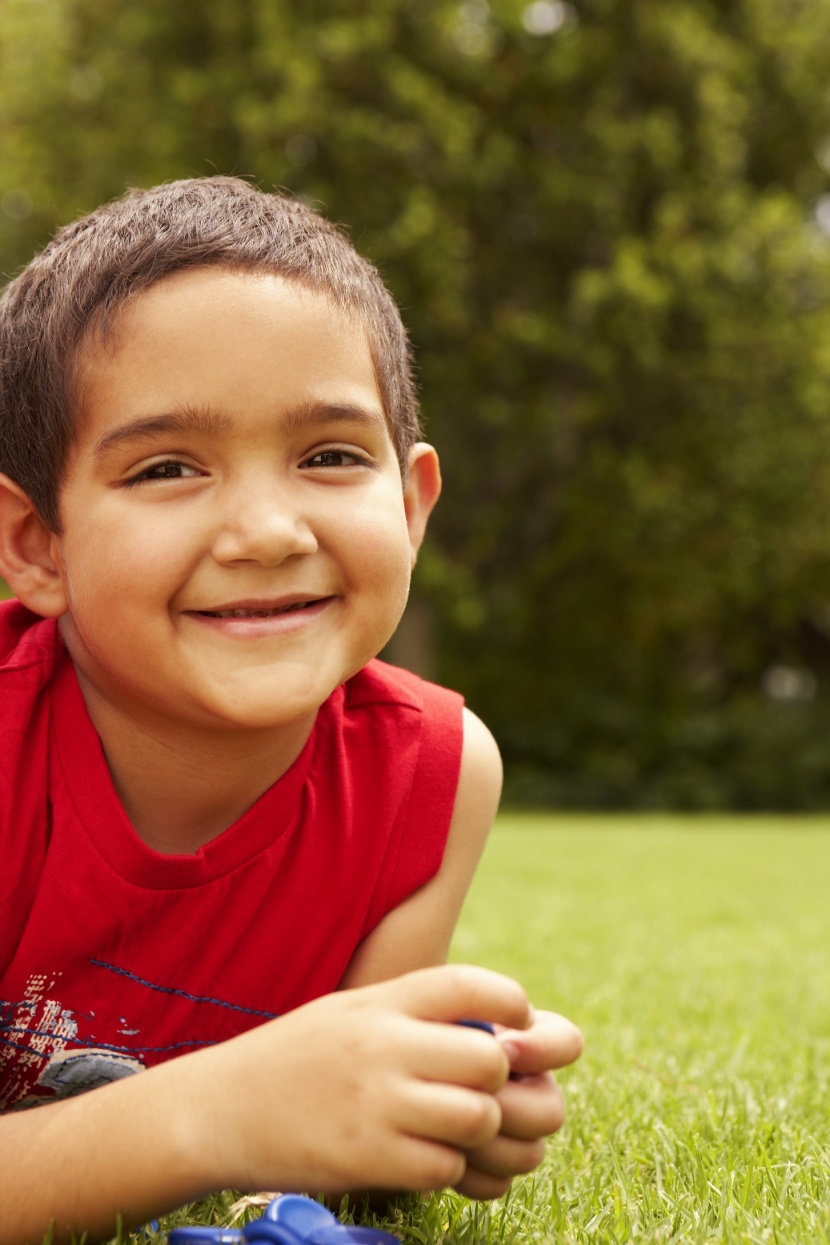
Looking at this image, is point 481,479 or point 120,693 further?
point 481,479

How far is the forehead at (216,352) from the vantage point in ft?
5.87

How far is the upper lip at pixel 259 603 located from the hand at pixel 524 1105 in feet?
2.11

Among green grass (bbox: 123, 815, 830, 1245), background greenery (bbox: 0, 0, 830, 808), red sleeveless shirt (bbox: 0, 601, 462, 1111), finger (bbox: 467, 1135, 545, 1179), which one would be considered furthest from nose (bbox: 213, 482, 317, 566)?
background greenery (bbox: 0, 0, 830, 808)

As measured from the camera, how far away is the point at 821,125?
18375mm

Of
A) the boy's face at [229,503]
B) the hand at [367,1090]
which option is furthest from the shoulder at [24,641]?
the hand at [367,1090]

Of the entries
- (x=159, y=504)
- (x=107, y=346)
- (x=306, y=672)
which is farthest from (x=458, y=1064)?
(x=107, y=346)

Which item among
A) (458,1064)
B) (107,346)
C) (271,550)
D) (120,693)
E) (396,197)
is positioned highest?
(396,197)

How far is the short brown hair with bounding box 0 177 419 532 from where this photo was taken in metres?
1.92

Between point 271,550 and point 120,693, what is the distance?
39 centimetres

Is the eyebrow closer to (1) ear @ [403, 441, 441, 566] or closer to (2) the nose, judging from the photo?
(2) the nose

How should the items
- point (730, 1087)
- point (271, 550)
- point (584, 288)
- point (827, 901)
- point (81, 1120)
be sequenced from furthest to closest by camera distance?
point (584, 288)
point (827, 901)
point (730, 1087)
point (271, 550)
point (81, 1120)

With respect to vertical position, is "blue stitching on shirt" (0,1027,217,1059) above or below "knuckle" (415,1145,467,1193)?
below

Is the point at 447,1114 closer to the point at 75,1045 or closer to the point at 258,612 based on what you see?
the point at 258,612

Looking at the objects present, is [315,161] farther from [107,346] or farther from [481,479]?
[107,346]
